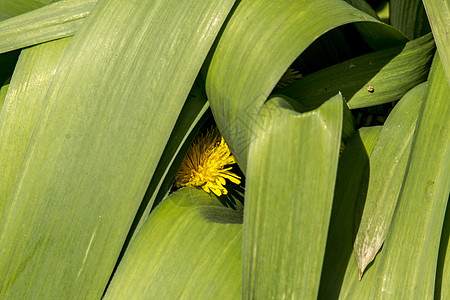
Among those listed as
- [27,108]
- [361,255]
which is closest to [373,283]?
[361,255]

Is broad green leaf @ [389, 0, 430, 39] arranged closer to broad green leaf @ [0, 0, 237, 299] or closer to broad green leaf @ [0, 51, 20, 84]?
broad green leaf @ [0, 0, 237, 299]

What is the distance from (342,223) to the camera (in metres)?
0.79

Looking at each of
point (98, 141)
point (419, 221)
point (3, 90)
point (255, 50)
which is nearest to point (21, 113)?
point (3, 90)

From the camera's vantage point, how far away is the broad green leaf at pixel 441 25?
2.41ft

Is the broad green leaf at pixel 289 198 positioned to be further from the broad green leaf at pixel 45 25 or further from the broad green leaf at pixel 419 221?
the broad green leaf at pixel 45 25

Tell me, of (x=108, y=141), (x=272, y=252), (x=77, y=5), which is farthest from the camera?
(x=77, y=5)

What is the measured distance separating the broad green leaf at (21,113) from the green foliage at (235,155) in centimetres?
12

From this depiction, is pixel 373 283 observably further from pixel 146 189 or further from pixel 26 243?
pixel 26 243

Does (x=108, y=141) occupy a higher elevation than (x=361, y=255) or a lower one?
higher

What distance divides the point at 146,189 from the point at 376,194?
36 centimetres

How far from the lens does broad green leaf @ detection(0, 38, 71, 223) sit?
95cm

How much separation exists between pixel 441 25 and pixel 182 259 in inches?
21.0

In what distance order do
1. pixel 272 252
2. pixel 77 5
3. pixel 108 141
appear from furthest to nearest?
1. pixel 77 5
2. pixel 108 141
3. pixel 272 252

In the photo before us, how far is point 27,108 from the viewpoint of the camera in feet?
3.12
